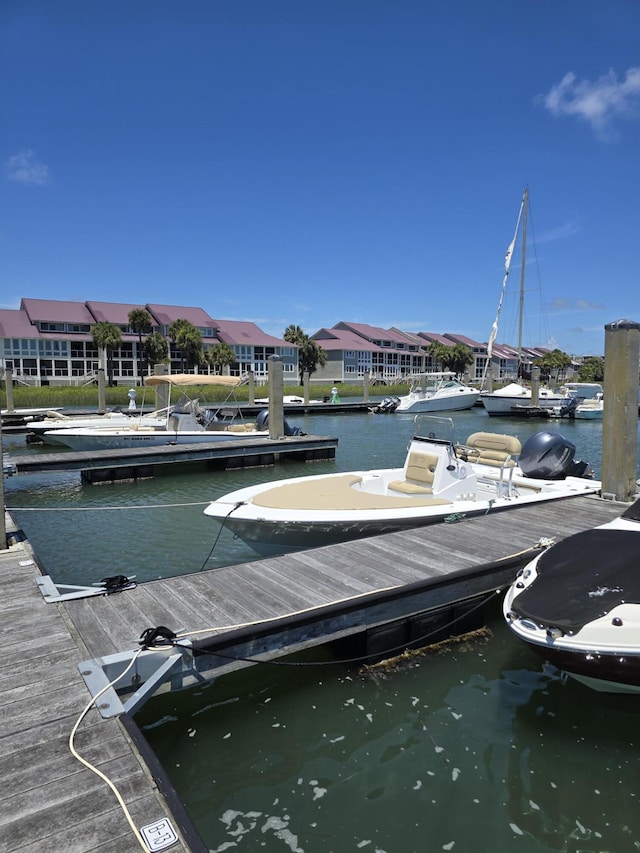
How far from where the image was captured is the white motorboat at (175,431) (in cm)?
1841

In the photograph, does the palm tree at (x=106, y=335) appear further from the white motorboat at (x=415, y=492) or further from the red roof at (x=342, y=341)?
the white motorboat at (x=415, y=492)

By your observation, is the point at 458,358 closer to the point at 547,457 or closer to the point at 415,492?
the point at 547,457

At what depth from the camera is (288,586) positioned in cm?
583

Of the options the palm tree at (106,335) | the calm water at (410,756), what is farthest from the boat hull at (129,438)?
the palm tree at (106,335)

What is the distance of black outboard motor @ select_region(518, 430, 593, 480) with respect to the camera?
10.5m

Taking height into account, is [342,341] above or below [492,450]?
above

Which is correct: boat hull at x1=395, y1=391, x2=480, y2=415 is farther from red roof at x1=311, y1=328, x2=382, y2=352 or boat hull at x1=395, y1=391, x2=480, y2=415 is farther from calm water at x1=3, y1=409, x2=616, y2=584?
red roof at x1=311, y1=328, x2=382, y2=352

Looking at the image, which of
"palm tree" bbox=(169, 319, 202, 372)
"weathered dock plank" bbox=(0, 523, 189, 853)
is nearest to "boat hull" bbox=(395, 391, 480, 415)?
"palm tree" bbox=(169, 319, 202, 372)

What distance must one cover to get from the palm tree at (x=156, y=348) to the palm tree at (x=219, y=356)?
4097 millimetres

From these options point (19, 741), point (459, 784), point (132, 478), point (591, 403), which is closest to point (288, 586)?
point (459, 784)

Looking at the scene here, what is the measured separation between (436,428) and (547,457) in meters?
2.76

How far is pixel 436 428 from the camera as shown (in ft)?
30.3

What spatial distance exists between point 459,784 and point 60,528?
948 cm

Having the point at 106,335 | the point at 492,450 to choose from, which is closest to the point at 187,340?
the point at 106,335
